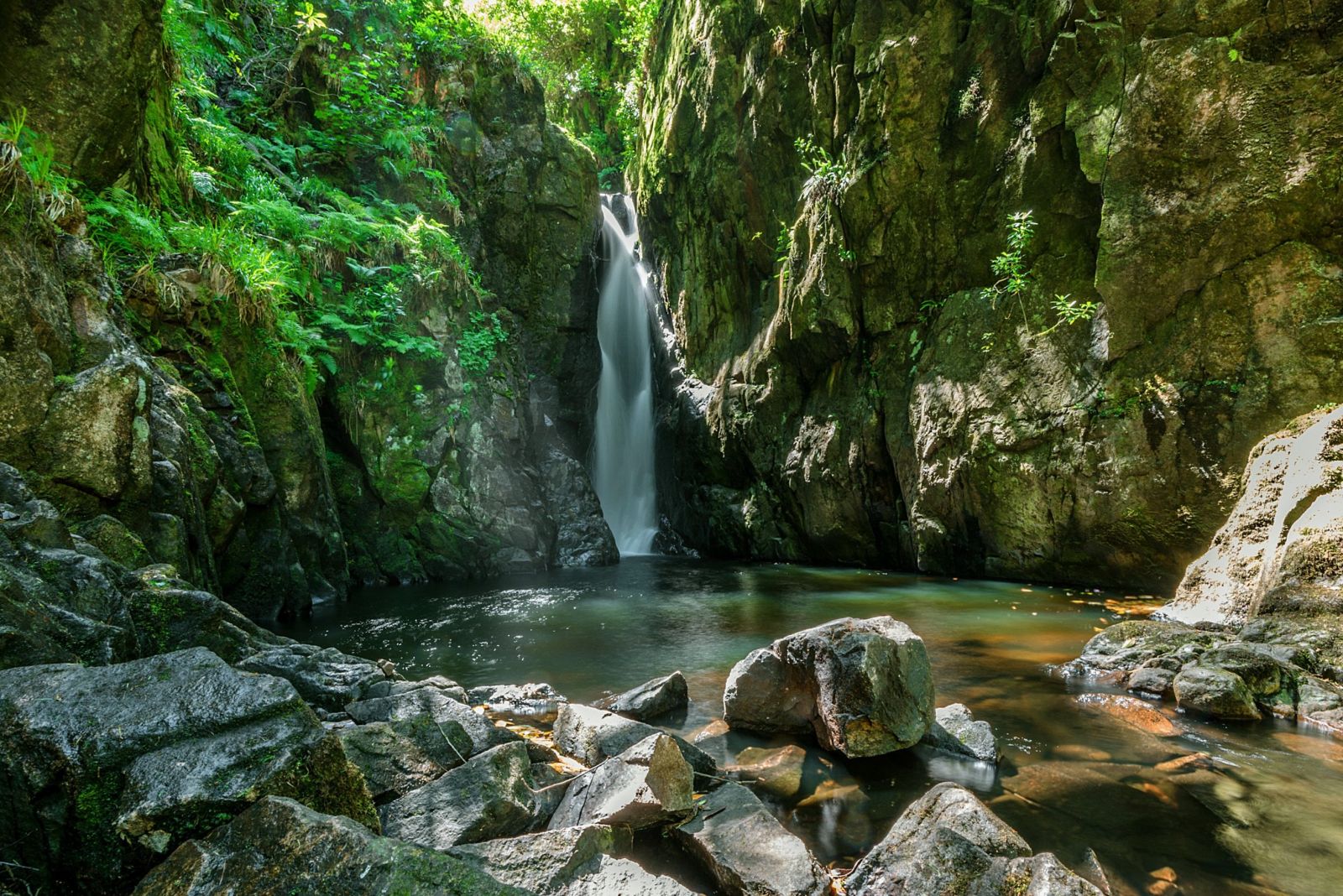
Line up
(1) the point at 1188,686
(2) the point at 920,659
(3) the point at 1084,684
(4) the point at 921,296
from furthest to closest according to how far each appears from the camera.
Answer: (4) the point at 921,296
(3) the point at 1084,684
(1) the point at 1188,686
(2) the point at 920,659

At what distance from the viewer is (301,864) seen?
1584mm

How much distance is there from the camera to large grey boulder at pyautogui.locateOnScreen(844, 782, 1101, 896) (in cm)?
211

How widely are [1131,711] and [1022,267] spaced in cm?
725

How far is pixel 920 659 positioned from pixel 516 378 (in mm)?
13311

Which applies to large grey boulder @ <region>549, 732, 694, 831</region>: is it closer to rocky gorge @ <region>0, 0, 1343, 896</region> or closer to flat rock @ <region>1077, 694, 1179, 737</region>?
rocky gorge @ <region>0, 0, 1343, 896</region>

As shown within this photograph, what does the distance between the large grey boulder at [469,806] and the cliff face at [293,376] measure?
3.38 m

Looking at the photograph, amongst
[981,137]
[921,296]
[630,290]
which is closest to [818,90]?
[981,137]

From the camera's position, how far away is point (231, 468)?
7207 mm

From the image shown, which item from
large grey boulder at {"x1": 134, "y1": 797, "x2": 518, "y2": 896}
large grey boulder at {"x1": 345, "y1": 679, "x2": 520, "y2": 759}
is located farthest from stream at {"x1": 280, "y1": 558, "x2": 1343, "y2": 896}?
large grey boulder at {"x1": 134, "y1": 797, "x2": 518, "y2": 896}

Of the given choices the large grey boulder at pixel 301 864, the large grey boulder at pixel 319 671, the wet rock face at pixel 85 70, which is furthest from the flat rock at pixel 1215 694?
the wet rock face at pixel 85 70

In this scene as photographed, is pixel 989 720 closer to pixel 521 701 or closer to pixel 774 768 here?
pixel 774 768

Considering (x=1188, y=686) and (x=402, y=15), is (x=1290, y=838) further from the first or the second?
(x=402, y=15)

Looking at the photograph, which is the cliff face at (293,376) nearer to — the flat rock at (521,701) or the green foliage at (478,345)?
the green foliage at (478,345)

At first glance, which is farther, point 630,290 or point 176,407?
point 630,290
